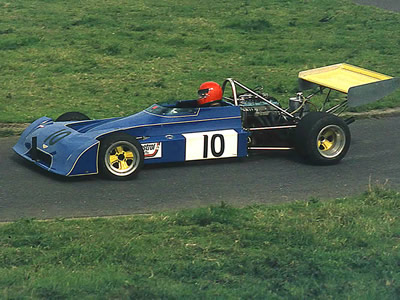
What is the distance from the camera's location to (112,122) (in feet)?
33.3

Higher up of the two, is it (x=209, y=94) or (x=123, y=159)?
(x=209, y=94)

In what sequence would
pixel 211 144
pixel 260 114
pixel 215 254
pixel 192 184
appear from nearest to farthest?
pixel 215 254 < pixel 192 184 < pixel 211 144 < pixel 260 114

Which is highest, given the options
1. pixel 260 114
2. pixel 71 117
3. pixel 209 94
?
pixel 209 94

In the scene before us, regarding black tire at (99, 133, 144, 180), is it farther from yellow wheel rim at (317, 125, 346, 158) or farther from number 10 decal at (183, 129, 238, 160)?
yellow wheel rim at (317, 125, 346, 158)

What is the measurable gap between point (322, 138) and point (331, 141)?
0.42ft

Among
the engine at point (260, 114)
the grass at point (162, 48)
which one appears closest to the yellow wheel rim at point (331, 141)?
the engine at point (260, 114)

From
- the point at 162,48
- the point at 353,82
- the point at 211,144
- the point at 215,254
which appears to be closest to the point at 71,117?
the point at 211,144

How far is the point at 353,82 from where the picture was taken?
11094 mm

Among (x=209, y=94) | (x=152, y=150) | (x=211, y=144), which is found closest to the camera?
(x=152, y=150)

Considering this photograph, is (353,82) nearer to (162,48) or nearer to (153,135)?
(153,135)

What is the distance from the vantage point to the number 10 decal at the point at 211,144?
10.0 m

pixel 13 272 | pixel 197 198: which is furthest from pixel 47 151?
pixel 13 272

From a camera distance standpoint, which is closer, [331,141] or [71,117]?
[331,141]

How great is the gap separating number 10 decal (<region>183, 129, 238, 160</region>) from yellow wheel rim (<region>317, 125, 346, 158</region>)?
114 cm
